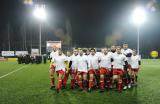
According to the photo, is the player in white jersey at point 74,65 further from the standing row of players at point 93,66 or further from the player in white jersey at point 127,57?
the player in white jersey at point 127,57

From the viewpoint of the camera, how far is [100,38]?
85938 millimetres

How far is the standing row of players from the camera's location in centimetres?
1516

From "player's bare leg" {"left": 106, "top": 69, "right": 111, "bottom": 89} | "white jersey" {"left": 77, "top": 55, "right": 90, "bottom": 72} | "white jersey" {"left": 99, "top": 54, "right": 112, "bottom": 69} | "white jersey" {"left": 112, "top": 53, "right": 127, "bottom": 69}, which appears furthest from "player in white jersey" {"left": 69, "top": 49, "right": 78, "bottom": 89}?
"white jersey" {"left": 112, "top": 53, "right": 127, "bottom": 69}

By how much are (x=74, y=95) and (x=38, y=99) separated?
1716 millimetres

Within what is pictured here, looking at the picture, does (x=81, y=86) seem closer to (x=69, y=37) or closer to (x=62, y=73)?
(x=62, y=73)

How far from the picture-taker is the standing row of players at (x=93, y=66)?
1516cm

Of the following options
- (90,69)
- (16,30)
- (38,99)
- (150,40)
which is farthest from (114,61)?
(16,30)

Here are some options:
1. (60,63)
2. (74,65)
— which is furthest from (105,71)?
(60,63)

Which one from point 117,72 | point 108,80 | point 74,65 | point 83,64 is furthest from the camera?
point 74,65

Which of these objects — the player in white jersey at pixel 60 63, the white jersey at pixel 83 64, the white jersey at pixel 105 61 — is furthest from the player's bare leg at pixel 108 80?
the player in white jersey at pixel 60 63

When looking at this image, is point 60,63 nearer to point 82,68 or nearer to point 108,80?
point 82,68

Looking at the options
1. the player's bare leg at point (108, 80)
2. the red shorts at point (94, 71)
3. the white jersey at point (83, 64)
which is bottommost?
the player's bare leg at point (108, 80)

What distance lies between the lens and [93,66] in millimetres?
15812

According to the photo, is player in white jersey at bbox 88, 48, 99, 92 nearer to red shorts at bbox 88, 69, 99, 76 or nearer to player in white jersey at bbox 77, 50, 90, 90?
red shorts at bbox 88, 69, 99, 76
